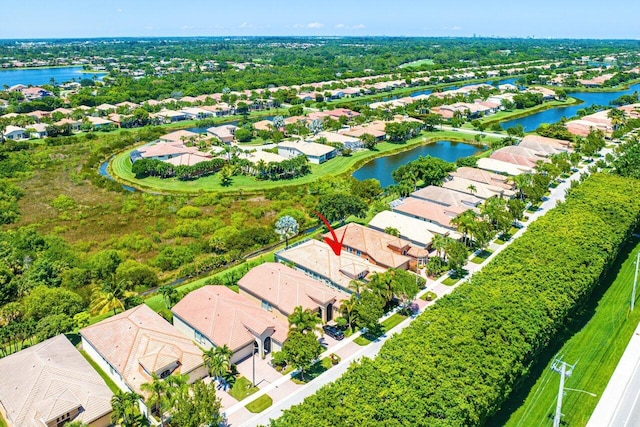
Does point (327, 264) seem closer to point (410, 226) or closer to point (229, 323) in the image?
point (229, 323)

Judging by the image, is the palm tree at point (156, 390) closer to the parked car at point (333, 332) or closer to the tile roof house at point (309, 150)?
the parked car at point (333, 332)

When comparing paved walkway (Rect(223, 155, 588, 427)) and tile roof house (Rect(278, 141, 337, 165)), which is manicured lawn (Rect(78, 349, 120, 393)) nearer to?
paved walkway (Rect(223, 155, 588, 427))

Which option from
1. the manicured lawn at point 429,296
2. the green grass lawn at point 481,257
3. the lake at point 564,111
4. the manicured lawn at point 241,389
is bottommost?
the manicured lawn at point 241,389

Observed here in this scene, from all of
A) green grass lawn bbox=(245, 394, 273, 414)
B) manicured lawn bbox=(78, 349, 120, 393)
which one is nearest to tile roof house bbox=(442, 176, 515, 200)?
green grass lawn bbox=(245, 394, 273, 414)

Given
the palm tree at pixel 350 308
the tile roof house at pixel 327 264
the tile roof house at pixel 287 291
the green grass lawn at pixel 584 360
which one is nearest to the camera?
the green grass lawn at pixel 584 360

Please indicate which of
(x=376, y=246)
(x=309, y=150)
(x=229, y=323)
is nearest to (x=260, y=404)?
(x=229, y=323)

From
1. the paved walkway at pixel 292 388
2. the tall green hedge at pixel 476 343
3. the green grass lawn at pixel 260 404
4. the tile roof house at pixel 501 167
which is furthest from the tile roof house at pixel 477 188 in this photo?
the green grass lawn at pixel 260 404
